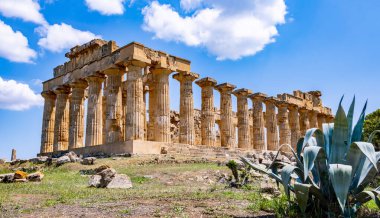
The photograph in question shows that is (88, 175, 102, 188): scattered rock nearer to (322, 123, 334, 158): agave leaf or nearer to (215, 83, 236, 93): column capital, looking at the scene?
(322, 123, 334, 158): agave leaf

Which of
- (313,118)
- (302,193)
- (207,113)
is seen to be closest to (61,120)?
(207,113)

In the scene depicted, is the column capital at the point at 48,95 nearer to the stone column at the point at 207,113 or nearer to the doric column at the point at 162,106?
the doric column at the point at 162,106

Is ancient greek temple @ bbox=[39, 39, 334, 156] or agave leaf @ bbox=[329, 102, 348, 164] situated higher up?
ancient greek temple @ bbox=[39, 39, 334, 156]

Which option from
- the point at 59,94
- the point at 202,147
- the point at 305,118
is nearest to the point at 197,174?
the point at 202,147

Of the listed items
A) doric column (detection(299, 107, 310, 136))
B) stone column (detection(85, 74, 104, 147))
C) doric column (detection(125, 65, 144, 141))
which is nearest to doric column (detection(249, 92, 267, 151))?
doric column (detection(299, 107, 310, 136))

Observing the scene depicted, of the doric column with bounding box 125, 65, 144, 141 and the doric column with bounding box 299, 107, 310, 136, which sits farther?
the doric column with bounding box 299, 107, 310, 136

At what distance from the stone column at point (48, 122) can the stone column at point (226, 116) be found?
46.8 feet

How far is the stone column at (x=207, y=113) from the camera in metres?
31.2

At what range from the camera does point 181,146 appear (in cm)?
2666

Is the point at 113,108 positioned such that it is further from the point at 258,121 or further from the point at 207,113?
the point at 258,121

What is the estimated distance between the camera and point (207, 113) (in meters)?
32.0

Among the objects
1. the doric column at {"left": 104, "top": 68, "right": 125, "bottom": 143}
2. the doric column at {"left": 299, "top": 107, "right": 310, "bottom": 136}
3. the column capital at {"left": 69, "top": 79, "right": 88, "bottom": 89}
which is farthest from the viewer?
the doric column at {"left": 299, "top": 107, "right": 310, "bottom": 136}

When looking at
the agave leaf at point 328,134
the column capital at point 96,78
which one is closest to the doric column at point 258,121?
the column capital at point 96,78

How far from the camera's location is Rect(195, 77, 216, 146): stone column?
31.2 metres
